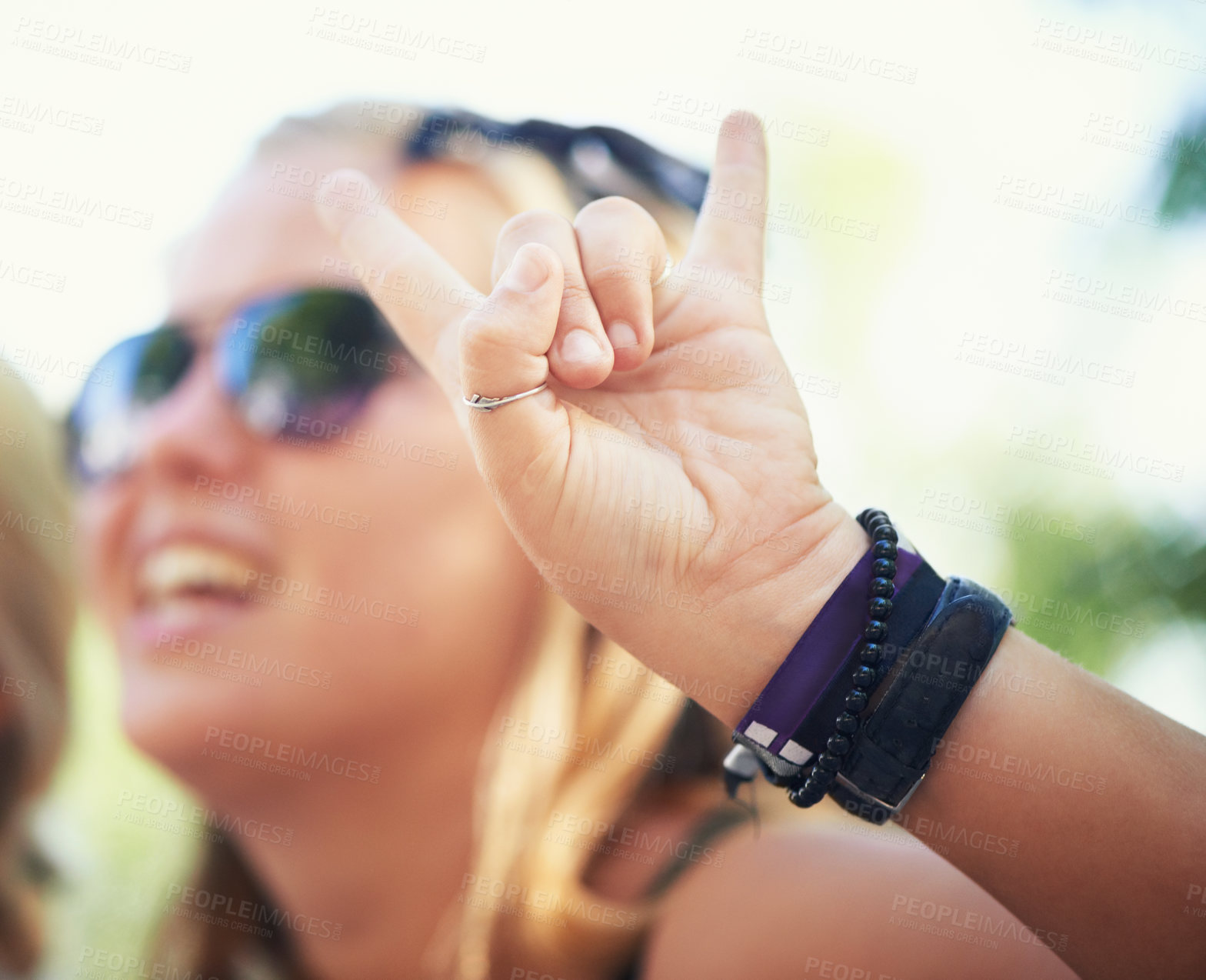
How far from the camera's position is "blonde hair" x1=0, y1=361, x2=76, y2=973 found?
1.33 m

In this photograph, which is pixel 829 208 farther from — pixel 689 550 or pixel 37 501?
pixel 37 501

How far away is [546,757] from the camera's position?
116cm

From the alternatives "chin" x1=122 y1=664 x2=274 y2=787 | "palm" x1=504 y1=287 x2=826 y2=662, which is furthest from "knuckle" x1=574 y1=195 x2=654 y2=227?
"chin" x1=122 y1=664 x2=274 y2=787

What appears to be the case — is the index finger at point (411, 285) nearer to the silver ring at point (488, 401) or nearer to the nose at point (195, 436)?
the silver ring at point (488, 401)

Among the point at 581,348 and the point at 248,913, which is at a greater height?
the point at 581,348

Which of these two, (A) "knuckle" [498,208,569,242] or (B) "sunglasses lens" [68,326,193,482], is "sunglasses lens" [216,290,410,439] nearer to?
(B) "sunglasses lens" [68,326,193,482]

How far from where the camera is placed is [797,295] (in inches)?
44.7

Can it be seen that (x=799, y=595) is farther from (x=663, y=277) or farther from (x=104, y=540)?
(x=104, y=540)

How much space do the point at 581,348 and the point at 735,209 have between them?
0.32 meters

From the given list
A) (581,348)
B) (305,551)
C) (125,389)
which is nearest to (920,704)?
(581,348)

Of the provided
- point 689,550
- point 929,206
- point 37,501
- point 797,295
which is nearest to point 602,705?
point 689,550

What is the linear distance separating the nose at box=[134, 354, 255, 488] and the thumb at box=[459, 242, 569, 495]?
2.09ft

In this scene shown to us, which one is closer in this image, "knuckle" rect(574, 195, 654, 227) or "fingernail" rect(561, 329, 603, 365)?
"fingernail" rect(561, 329, 603, 365)

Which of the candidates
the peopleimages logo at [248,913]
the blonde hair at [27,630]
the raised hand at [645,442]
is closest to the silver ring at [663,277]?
the raised hand at [645,442]
